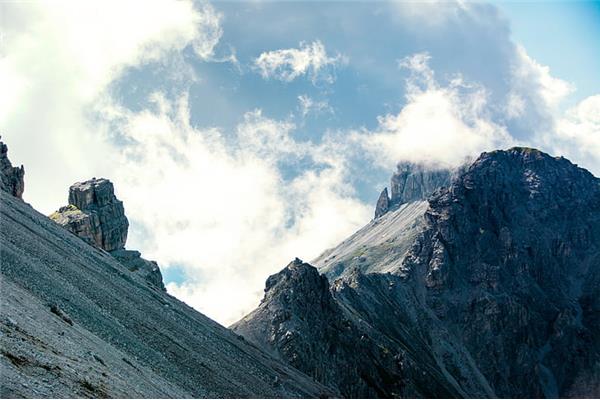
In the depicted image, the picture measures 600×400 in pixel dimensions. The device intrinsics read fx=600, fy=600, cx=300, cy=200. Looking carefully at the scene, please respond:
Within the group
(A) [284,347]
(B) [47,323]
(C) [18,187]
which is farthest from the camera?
(A) [284,347]

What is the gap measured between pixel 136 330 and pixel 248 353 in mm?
Result: 36521

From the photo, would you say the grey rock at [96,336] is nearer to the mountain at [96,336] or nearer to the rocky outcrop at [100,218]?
the mountain at [96,336]

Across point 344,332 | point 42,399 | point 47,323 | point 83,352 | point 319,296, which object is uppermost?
point 319,296

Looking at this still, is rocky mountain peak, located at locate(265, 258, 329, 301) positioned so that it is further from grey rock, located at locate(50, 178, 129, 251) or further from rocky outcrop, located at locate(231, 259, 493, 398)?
grey rock, located at locate(50, 178, 129, 251)

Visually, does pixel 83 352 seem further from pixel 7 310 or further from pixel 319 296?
pixel 319 296

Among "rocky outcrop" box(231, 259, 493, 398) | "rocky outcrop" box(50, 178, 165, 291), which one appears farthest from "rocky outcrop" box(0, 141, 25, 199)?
"rocky outcrop" box(231, 259, 493, 398)

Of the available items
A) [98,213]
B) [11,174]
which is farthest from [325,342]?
[11,174]

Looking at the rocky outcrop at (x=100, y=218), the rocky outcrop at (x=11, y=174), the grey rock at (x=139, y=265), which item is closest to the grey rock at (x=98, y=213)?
the rocky outcrop at (x=100, y=218)

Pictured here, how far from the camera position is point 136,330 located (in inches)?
2403

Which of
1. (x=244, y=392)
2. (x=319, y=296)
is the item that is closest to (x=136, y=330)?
(x=244, y=392)

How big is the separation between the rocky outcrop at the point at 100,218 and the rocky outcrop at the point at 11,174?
13.4 metres

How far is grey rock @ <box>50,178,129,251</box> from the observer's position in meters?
138

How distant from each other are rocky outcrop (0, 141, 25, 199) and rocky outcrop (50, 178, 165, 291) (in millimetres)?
13423

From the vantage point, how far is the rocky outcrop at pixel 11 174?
115731mm
